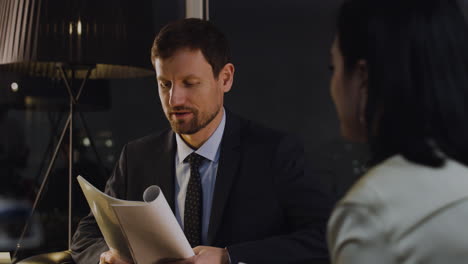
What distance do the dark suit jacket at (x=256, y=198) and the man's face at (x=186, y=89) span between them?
5.8 inches

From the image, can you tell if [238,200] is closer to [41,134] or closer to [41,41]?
[41,41]

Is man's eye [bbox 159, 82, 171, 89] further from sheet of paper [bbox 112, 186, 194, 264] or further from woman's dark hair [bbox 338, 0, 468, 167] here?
woman's dark hair [bbox 338, 0, 468, 167]

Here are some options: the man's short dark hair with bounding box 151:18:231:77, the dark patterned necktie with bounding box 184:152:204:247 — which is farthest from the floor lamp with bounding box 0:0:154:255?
the dark patterned necktie with bounding box 184:152:204:247

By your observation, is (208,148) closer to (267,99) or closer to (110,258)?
(110,258)

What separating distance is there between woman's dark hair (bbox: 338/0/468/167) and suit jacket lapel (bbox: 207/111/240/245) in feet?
3.74

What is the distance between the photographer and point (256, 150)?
6.65 feet

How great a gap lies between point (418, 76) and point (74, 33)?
169 cm

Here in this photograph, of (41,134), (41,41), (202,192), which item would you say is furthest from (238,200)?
(41,134)

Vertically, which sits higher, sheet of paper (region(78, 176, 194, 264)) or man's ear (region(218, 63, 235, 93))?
man's ear (region(218, 63, 235, 93))

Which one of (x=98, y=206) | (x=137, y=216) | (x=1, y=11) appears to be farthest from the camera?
(x=1, y=11)

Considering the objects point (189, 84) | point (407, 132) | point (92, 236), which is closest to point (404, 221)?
point (407, 132)

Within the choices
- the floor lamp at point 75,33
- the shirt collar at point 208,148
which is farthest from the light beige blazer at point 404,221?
the floor lamp at point 75,33

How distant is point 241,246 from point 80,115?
1349 millimetres

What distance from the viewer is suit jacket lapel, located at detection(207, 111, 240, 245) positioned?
1.92 m
